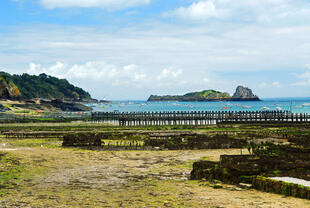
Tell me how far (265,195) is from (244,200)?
1.30 meters

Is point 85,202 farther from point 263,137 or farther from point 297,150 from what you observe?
point 263,137

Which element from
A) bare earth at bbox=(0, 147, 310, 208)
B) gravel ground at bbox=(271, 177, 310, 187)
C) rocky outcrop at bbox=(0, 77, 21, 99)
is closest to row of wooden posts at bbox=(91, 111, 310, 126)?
→ bare earth at bbox=(0, 147, 310, 208)

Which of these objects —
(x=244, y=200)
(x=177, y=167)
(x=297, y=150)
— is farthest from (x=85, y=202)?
(x=297, y=150)

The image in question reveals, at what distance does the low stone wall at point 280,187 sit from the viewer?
49.4ft

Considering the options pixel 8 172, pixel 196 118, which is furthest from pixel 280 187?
pixel 196 118

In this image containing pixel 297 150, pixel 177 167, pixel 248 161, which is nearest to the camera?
pixel 248 161

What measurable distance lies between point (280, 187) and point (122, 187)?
23.9 feet

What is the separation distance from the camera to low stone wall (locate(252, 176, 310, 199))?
15.1m

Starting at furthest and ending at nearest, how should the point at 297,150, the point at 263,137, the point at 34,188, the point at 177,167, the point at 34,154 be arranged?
1. the point at 263,137
2. the point at 34,154
3. the point at 297,150
4. the point at 177,167
5. the point at 34,188

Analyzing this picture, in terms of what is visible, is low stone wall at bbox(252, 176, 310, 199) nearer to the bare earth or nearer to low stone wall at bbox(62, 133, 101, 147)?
the bare earth

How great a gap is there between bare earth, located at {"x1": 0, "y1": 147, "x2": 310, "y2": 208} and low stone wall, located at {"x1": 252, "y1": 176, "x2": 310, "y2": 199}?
35 centimetres

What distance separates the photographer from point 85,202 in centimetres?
1534

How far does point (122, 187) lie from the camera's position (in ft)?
59.9

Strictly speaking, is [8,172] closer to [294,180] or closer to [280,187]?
[280,187]
